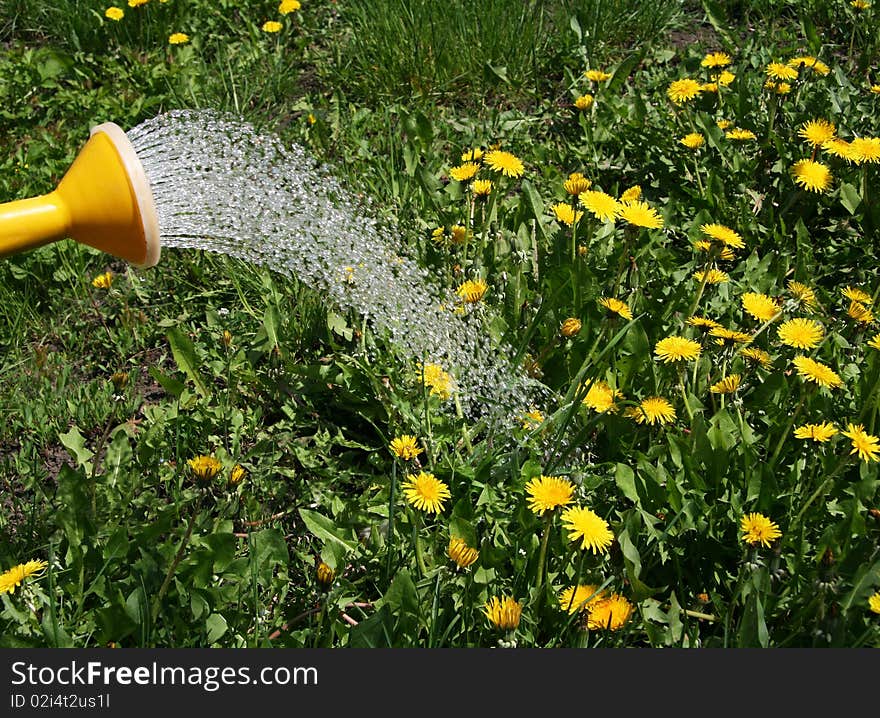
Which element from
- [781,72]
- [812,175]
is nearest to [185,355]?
[812,175]

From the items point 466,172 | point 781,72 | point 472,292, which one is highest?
point 781,72

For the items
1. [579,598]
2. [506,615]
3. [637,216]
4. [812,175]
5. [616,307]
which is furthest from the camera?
[812,175]

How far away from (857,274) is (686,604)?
1.20 meters

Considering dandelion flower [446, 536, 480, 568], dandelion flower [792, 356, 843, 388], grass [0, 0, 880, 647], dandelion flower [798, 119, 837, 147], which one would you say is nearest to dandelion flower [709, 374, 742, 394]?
grass [0, 0, 880, 647]

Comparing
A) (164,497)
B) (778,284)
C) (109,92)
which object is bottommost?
(164,497)

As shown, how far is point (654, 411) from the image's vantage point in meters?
1.97

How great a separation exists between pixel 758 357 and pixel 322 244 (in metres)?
0.99

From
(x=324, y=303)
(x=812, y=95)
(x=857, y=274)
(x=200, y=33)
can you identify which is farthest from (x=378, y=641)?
(x=200, y=33)

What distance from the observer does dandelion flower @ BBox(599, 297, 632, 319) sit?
6.78 ft

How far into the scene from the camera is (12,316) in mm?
2600

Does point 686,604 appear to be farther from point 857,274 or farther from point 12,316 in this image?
point 12,316

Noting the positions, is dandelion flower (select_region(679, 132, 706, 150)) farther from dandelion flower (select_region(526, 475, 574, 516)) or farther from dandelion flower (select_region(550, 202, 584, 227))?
dandelion flower (select_region(526, 475, 574, 516))

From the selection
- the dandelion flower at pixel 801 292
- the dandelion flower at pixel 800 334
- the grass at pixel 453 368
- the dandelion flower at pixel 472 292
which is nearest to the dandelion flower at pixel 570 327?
the grass at pixel 453 368

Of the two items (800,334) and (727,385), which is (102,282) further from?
(800,334)
